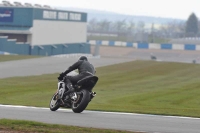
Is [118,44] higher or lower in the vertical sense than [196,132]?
lower

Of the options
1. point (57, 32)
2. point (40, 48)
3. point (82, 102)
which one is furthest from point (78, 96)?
point (57, 32)

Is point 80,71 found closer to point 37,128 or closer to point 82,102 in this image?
point 82,102

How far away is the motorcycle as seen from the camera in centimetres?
1576

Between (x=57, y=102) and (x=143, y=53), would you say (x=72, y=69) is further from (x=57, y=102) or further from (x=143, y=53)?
(x=143, y=53)

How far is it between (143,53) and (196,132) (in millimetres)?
91228

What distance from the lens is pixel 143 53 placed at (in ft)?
341

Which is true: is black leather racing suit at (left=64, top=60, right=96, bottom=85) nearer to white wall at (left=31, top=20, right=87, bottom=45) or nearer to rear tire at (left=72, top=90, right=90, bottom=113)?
rear tire at (left=72, top=90, right=90, bottom=113)

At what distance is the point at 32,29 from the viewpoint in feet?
255

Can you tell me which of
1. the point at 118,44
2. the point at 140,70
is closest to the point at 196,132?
the point at 140,70

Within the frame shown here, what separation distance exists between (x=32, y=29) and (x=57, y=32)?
25.5 feet

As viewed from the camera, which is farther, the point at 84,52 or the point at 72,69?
the point at 84,52

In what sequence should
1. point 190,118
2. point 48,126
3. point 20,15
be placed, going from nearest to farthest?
1. point 48,126
2. point 190,118
3. point 20,15

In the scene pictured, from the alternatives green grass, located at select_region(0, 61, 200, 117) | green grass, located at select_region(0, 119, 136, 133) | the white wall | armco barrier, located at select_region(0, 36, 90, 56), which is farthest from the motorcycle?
the white wall

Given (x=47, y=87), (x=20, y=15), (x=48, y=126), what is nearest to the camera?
(x=48, y=126)
